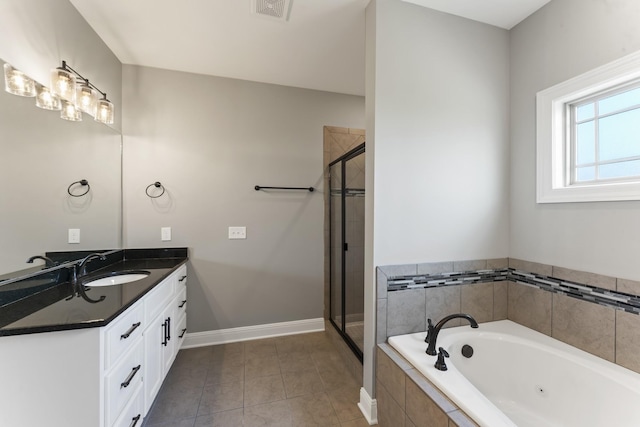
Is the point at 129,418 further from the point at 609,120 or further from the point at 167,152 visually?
the point at 609,120

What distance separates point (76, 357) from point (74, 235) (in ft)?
3.58

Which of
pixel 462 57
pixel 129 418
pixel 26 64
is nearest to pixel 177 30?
pixel 26 64

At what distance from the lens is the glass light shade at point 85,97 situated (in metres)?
1.74

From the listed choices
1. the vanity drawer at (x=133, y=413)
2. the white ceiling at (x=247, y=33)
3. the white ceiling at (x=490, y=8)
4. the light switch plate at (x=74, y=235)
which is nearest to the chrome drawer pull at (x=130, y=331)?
the vanity drawer at (x=133, y=413)

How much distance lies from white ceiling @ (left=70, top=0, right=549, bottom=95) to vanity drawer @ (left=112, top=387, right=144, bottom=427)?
234 cm

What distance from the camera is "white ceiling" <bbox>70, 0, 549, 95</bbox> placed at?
1653 millimetres

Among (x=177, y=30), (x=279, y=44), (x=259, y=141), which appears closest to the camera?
(x=177, y=30)

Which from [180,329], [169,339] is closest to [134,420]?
[169,339]

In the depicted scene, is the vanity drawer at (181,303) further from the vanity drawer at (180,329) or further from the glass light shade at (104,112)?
the glass light shade at (104,112)

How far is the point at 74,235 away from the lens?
5.61 ft

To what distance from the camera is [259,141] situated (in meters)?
2.60

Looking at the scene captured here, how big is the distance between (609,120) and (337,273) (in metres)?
2.26

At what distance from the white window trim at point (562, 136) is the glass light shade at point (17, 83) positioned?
303cm

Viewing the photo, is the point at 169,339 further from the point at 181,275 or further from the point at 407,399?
the point at 407,399
